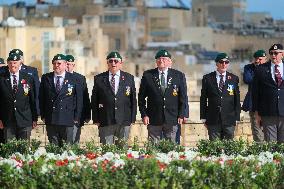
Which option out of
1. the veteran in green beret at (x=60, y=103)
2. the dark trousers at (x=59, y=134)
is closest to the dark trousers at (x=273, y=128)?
the veteran in green beret at (x=60, y=103)

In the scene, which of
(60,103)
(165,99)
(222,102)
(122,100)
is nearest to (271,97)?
(222,102)

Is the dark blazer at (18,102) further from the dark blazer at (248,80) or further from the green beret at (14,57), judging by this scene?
the dark blazer at (248,80)

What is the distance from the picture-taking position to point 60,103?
18.9 meters

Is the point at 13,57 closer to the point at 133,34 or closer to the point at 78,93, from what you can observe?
the point at 78,93

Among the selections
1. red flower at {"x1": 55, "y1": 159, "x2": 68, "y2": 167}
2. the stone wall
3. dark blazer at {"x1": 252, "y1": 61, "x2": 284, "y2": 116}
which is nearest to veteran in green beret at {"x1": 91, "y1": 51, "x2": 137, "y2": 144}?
dark blazer at {"x1": 252, "y1": 61, "x2": 284, "y2": 116}

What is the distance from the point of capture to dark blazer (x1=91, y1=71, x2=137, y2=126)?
1906 centimetres

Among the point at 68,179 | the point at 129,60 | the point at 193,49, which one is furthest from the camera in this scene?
the point at 193,49

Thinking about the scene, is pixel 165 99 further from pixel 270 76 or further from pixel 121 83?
pixel 270 76

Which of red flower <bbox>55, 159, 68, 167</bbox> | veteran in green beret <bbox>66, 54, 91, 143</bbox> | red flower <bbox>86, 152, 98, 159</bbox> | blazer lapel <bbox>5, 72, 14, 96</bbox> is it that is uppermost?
blazer lapel <bbox>5, 72, 14, 96</bbox>

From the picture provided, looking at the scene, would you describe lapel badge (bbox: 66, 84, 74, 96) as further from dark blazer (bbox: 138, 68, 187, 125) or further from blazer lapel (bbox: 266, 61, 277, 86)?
blazer lapel (bbox: 266, 61, 277, 86)

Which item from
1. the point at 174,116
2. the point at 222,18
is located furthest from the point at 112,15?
the point at 174,116

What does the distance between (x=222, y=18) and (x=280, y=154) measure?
15357 centimetres

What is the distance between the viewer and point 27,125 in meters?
18.9

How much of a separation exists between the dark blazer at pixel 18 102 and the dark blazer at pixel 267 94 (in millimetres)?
2886
